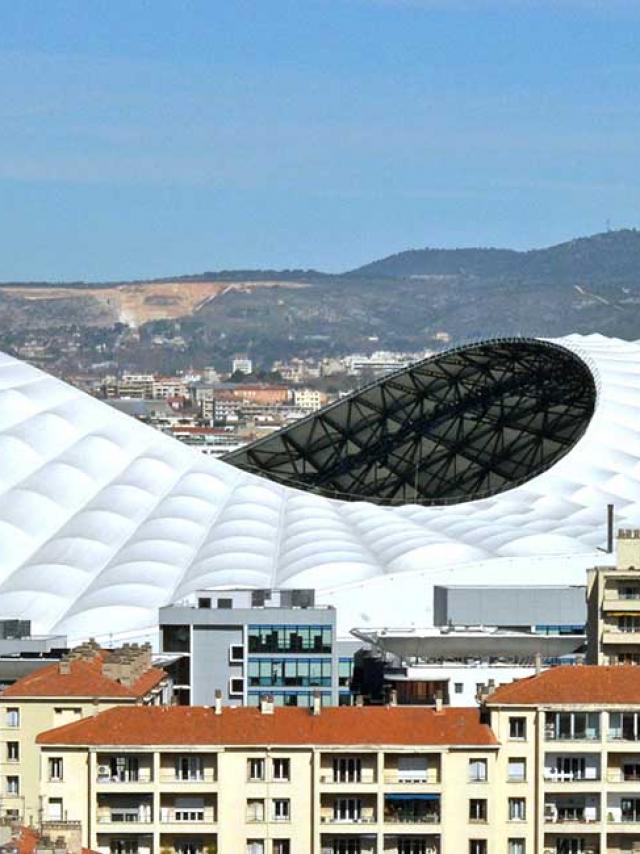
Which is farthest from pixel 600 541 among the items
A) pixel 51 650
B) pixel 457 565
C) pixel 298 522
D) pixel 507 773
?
pixel 507 773

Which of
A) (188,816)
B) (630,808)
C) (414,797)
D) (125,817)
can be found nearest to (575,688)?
(630,808)

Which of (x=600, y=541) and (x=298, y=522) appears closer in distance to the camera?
(x=600, y=541)

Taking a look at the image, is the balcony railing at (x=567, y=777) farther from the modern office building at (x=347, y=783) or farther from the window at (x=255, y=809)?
the window at (x=255, y=809)

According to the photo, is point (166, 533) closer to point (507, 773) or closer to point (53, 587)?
point (53, 587)

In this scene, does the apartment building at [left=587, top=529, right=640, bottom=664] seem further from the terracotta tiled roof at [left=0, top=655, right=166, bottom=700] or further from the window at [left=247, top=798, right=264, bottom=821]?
the window at [left=247, top=798, right=264, bottom=821]

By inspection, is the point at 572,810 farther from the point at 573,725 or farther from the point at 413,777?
the point at 413,777

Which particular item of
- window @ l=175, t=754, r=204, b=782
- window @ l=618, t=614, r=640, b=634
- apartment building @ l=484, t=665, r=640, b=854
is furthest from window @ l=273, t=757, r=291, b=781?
Result: window @ l=618, t=614, r=640, b=634
